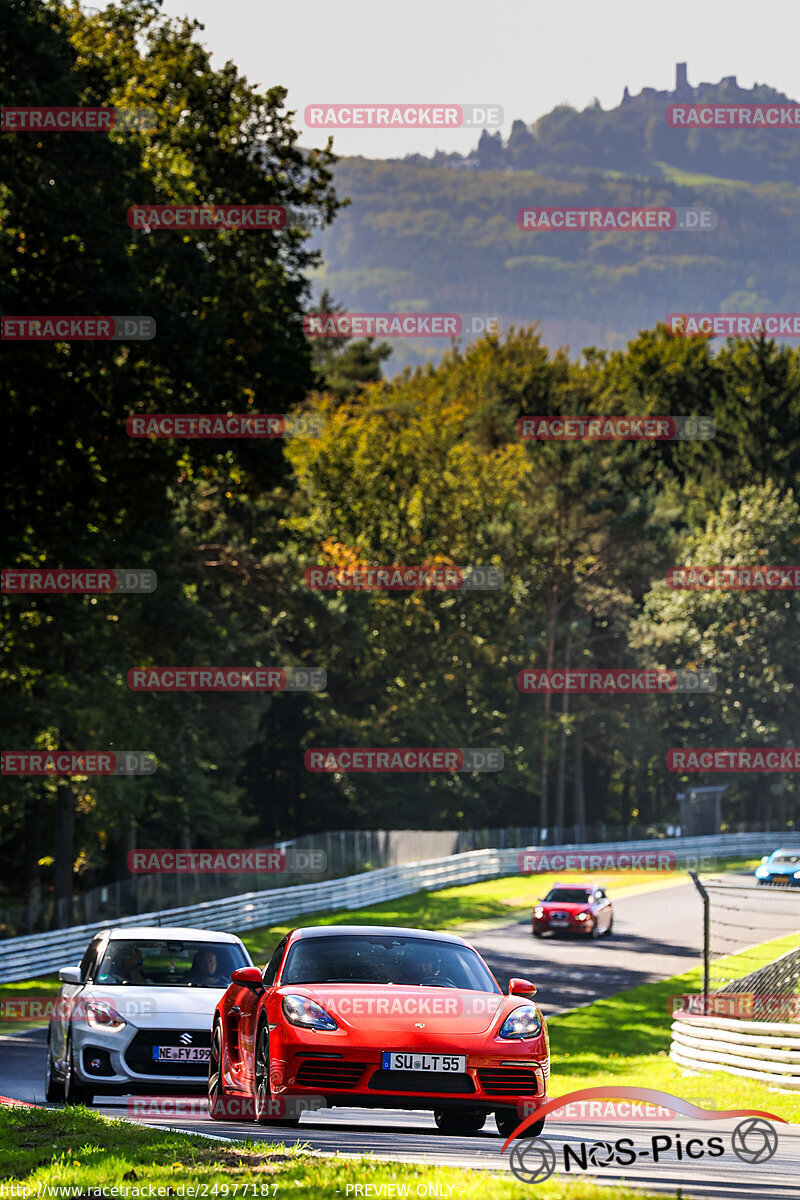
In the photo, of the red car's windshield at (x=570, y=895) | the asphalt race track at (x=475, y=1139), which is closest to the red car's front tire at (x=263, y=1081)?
the asphalt race track at (x=475, y=1139)

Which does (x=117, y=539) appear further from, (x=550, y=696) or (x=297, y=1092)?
(x=550, y=696)

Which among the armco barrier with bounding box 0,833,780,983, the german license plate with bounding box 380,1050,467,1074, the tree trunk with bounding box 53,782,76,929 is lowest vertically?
the armco barrier with bounding box 0,833,780,983

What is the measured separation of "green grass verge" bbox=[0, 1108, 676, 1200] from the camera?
6465 mm

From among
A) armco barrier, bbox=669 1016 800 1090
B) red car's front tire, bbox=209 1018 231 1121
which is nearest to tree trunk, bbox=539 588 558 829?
armco barrier, bbox=669 1016 800 1090

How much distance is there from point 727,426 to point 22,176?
63.1 metres

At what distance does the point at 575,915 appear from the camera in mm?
36875

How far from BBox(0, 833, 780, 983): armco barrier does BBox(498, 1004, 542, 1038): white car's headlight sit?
46.7 feet

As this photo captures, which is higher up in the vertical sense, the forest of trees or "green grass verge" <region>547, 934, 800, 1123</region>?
the forest of trees

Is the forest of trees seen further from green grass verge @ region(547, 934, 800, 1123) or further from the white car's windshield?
the white car's windshield

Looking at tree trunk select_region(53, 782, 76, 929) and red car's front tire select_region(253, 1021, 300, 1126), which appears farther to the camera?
tree trunk select_region(53, 782, 76, 929)

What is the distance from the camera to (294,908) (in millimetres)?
40688

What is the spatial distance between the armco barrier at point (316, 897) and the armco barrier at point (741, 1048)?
8138mm

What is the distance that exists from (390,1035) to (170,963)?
5601 millimetres

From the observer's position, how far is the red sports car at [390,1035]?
856 centimetres
